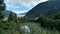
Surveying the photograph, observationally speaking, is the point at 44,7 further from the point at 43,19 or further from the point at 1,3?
the point at 1,3

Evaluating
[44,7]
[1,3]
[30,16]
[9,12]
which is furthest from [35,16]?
[1,3]

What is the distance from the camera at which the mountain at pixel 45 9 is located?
23116 mm

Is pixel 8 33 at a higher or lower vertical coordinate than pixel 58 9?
higher

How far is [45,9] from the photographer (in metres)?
24.8

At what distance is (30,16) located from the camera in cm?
2306

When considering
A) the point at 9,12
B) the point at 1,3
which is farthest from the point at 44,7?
the point at 1,3

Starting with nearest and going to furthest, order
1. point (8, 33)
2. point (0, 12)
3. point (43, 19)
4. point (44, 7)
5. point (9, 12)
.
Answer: point (8, 33)
point (0, 12)
point (9, 12)
point (43, 19)
point (44, 7)

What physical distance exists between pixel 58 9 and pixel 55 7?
63 centimetres

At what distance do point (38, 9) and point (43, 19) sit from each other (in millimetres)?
3843

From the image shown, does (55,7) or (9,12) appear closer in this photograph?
(9,12)

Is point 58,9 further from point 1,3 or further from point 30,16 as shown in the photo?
point 1,3

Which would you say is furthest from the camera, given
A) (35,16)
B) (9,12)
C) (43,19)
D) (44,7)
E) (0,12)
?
(44,7)

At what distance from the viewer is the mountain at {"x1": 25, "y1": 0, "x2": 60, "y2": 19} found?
23.1 meters

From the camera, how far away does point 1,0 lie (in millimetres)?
14922
